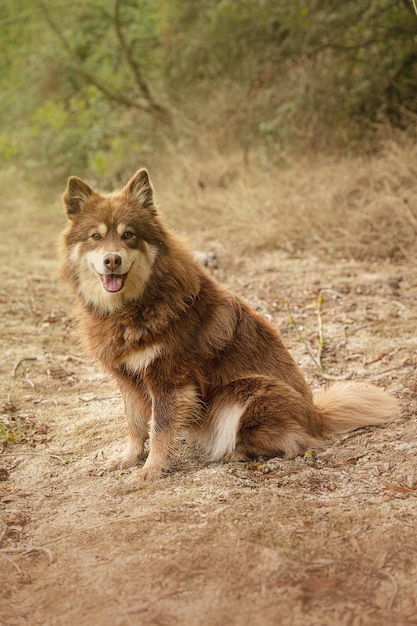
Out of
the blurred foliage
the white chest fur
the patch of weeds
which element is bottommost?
the patch of weeds

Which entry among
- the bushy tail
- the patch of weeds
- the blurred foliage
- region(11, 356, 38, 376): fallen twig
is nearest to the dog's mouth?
the patch of weeds

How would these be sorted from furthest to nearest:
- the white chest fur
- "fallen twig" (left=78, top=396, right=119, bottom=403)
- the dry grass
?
the dry grass
"fallen twig" (left=78, top=396, right=119, bottom=403)
the white chest fur

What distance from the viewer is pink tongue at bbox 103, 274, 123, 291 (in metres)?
4.18

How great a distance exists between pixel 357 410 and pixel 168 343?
1548 millimetres

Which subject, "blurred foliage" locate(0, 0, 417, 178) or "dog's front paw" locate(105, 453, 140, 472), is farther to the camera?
"blurred foliage" locate(0, 0, 417, 178)

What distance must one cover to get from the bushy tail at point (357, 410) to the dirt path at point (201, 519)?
0.11m

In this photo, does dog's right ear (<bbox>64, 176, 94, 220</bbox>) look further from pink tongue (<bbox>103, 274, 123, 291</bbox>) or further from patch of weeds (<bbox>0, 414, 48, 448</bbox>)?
patch of weeds (<bbox>0, 414, 48, 448</bbox>)


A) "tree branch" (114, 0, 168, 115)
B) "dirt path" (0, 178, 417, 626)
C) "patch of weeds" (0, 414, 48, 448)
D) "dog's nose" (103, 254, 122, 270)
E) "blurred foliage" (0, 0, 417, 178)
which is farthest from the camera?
"tree branch" (114, 0, 168, 115)

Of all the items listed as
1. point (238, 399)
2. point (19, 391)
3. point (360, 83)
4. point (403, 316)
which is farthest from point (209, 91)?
point (238, 399)

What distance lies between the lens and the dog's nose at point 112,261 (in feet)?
13.5

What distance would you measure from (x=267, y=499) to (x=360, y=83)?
10721mm

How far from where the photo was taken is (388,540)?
312 cm

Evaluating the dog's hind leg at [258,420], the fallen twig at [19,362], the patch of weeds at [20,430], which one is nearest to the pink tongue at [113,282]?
the dog's hind leg at [258,420]

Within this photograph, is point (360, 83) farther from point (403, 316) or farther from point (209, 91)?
point (403, 316)
